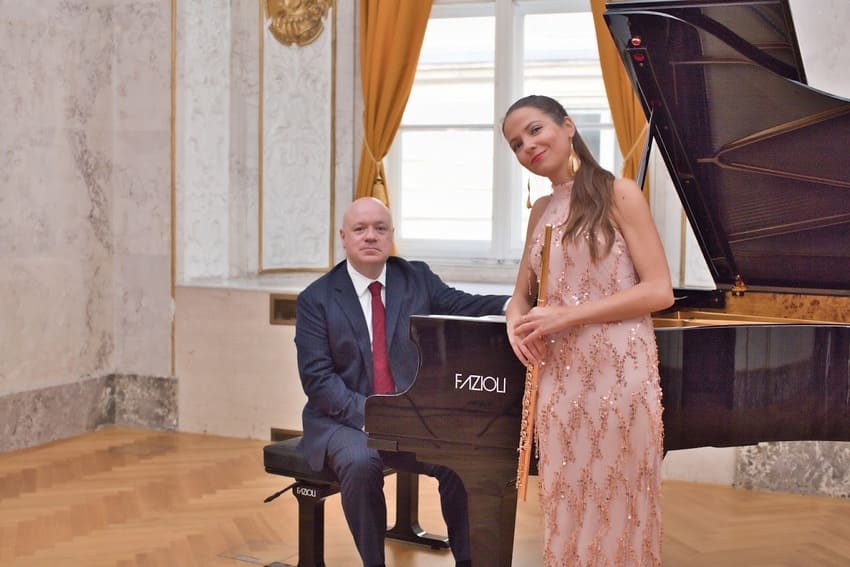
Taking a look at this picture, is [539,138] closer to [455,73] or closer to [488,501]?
[488,501]

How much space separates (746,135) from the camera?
3.08 metres

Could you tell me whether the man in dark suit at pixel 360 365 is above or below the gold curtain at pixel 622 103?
below

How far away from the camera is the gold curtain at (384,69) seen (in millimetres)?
5910

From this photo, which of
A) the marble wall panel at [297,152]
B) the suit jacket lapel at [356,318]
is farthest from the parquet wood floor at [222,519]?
the marble wall panel at [297,152]

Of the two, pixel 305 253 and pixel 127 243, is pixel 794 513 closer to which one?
pixel 305 253

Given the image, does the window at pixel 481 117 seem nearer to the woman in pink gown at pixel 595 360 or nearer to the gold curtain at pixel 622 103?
the gold curtain at pixel 622 103

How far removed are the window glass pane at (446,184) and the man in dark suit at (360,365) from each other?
111 inches

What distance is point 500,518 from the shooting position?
8.80ft

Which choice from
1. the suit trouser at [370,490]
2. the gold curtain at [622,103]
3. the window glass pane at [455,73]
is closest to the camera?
the suit trouser at [370,490]

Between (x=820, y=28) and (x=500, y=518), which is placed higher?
(x=820, y=28)

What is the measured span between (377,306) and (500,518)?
94cm

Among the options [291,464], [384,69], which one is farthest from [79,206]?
[291,464]

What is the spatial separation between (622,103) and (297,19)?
1.97 m

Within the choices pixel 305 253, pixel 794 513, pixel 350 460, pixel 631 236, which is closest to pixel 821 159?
A: pixel 631 236
